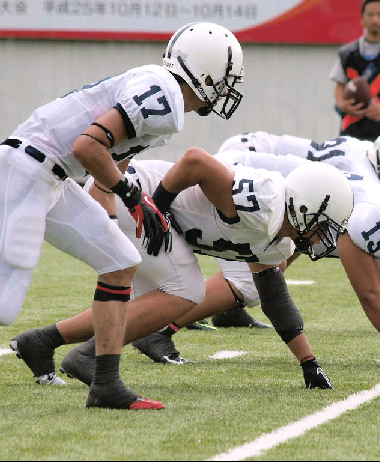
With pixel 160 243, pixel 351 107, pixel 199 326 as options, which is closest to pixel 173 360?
pixel 160 243

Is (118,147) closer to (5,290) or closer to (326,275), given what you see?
(5,290)

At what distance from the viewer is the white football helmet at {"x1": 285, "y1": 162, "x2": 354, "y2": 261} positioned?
406cm

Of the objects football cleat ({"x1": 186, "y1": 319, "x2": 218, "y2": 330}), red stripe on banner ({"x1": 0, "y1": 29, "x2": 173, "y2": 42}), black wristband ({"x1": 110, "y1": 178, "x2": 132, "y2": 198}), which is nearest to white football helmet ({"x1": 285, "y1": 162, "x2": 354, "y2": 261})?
black wristband ({"x1": 110, "y1": 178, "x2": 132, "y2": 198})

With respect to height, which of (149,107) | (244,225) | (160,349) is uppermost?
(149,107)

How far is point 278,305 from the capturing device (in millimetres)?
4375

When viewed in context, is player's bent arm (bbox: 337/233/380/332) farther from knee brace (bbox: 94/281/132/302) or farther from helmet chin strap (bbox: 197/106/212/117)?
knee brace (bbox: 94/281/132/302)

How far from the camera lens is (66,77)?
1340cm

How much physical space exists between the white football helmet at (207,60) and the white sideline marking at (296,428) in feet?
3.88

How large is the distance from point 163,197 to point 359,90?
4143 mm

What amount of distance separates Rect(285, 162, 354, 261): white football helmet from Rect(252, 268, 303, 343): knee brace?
0.33m

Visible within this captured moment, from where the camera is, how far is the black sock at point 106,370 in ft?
12.5

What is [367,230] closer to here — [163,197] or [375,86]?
[163,197]

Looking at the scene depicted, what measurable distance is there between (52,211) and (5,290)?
34 cm

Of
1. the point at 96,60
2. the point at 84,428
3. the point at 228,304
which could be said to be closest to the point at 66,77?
the point at 96,60
